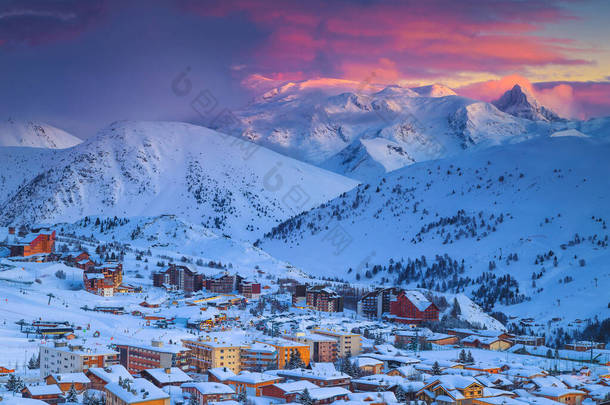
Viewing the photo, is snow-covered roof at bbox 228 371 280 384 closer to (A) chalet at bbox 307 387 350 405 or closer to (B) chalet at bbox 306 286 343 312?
(A) chalet at bbox 307 387 350 405

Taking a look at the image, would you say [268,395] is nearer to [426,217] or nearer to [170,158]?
[426,217]

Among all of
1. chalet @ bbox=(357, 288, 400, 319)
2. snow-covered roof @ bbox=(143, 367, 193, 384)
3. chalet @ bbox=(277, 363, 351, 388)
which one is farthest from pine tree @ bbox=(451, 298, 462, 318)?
snow-covered roof @ bbox=(143, 367, 193, 384)

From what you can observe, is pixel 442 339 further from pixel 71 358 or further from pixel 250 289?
pixel 71 358

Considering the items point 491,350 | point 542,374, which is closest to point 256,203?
point 491,350

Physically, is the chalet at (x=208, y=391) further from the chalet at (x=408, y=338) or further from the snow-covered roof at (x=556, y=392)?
the chalet at (x=408, y=338)

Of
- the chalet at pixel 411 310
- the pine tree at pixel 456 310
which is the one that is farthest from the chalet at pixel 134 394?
the pine tree at pixel 456 310

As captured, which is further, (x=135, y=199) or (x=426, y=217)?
(x=135, y=199)
